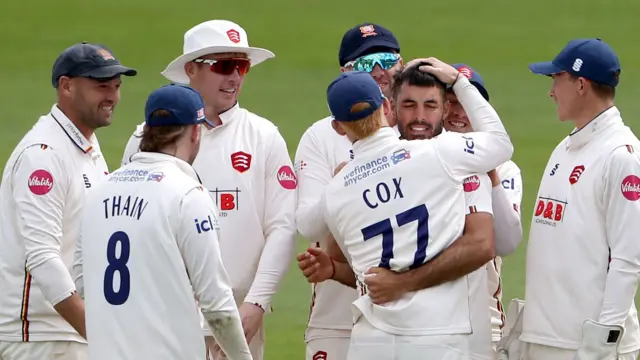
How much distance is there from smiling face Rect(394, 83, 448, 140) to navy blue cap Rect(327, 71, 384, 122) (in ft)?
1.06

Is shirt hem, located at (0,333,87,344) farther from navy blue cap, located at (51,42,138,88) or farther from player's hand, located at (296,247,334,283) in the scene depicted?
navy blue cap, located at (51,42,138,88)

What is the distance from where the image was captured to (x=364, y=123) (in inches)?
226

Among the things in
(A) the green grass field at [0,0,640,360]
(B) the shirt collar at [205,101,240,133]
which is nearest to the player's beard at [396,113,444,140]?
(B) the shirt collar at [205,101,240,133]

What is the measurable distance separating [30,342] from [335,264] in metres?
1.55

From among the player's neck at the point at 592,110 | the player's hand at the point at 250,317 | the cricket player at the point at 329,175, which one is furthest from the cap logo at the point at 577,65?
the player's hand at the point at 250,317

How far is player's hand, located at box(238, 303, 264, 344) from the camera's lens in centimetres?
643

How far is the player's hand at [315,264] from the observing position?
6113 mm

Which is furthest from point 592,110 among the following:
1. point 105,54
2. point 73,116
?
point 73,116

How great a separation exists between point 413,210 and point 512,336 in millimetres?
1135

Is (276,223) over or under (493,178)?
under

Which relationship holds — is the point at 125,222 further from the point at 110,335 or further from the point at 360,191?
the point at 360,191

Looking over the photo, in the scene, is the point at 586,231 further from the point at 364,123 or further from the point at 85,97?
the point at 85,97

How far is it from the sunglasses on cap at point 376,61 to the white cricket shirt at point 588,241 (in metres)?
1.24

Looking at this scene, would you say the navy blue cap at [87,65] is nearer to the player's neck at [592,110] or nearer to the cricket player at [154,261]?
the cricket player at [154,261]
